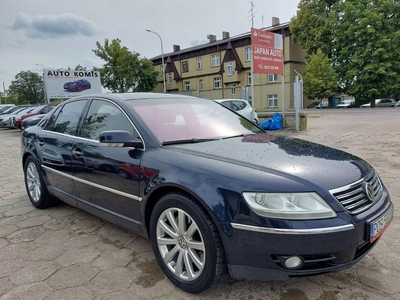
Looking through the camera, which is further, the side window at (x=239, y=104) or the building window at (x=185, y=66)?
the building window at (x=185, y=66)

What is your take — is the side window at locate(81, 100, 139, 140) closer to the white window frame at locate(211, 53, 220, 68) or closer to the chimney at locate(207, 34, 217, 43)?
the white window frame at locate(211, 53, 220, 68)

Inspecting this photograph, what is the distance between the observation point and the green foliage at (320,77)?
32.6 metres

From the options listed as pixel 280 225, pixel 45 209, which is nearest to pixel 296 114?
pixel 45 209

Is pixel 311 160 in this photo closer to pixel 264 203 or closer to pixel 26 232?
pixel 264 203

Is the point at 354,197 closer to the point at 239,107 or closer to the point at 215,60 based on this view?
the point at 239,107

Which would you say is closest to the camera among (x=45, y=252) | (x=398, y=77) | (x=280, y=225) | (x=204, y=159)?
(x=280, y=225)

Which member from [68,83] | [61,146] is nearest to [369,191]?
[61,146]

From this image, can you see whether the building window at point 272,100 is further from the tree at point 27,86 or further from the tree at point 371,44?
the tree at point 27,86

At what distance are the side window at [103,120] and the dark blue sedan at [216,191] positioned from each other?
0.01m

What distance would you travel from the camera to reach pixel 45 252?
2828 mm

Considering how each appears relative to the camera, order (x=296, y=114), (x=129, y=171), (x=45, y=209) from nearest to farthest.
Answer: (x=129, y=171)
(x=45, y=209)
(x=296, y=114)

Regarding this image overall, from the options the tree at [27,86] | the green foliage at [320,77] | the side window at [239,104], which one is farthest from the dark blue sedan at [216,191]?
the tree at [27,86]

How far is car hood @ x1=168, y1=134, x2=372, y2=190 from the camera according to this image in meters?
1.91

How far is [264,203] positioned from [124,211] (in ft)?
4.47
